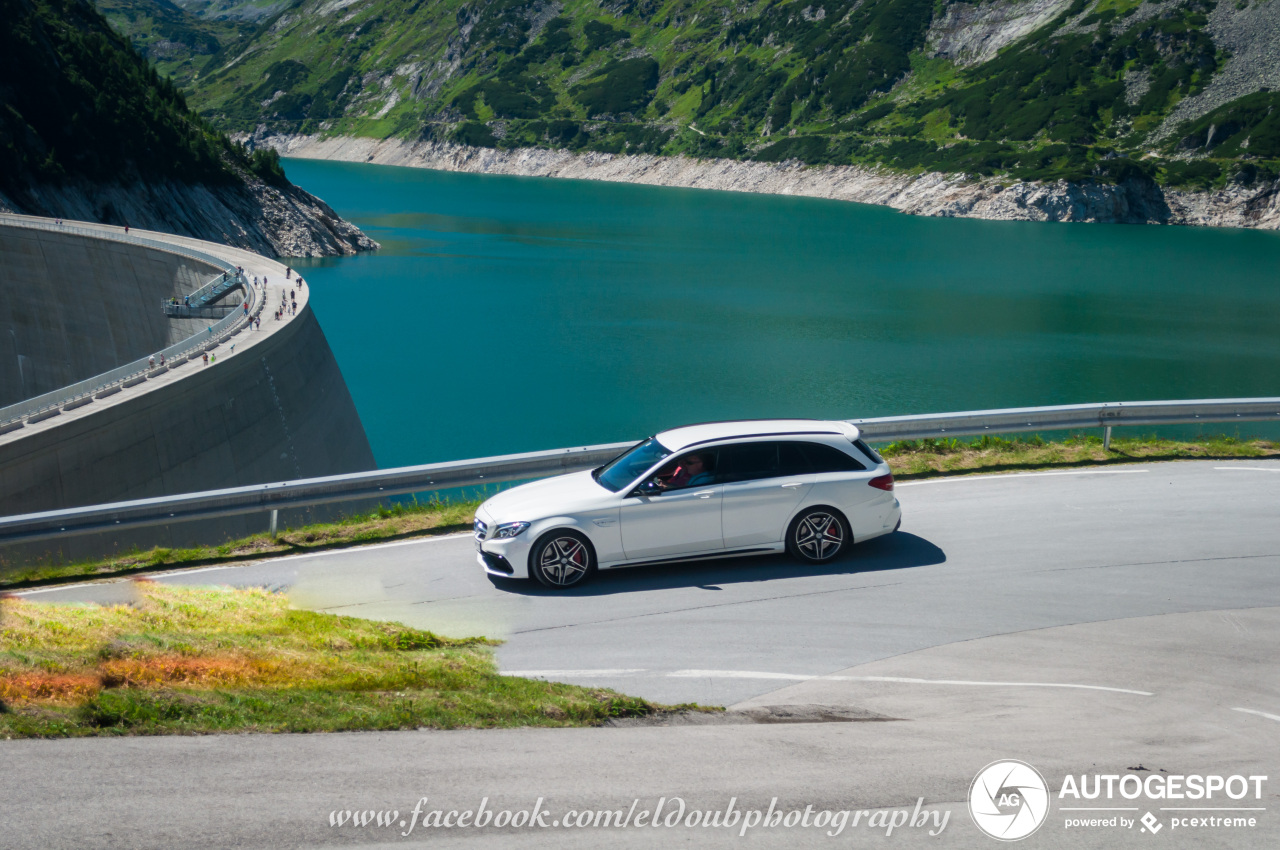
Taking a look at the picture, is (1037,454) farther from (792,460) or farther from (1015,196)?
(1015,196)

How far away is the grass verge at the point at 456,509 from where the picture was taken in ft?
39.2

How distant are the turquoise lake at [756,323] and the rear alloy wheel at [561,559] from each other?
82.3 ft

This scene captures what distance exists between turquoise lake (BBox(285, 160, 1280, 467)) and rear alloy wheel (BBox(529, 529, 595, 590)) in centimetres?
2510

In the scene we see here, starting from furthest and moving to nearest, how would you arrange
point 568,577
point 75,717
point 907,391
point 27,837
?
point 907,391 < point 568,577 < point 75,717 < point 27,837

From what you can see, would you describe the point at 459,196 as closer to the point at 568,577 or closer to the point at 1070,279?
the point at 1070,279

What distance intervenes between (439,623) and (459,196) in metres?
144

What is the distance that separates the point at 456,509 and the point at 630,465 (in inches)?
141

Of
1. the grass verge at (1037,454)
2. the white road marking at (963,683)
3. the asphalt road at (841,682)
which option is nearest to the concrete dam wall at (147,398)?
the asphalt road at (841,682)

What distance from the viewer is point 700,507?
1015 centimetres

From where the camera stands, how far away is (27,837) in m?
4.41

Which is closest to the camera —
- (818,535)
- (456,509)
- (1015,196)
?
(818,535)

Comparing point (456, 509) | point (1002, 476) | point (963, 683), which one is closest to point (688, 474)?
point (963, 683)

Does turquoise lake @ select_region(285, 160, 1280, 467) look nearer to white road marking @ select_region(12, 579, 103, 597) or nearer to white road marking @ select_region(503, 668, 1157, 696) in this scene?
white road marking @ select_region(12, 579, 103, 597)

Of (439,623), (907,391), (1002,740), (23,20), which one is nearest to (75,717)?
(439,623)
